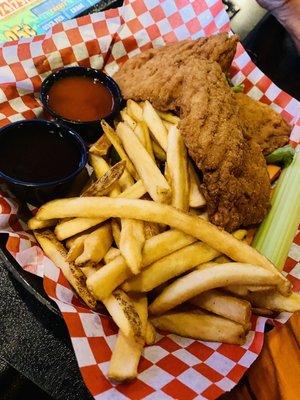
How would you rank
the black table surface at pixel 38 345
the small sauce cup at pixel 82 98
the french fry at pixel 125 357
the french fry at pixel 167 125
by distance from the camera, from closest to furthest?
the french fry at pixel 125 357, the black table surface at pixel 38 345, the french fry at pixel 167 125, the small sauce cup at pixel 82 98

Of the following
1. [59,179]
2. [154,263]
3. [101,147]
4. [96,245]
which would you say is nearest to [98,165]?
[101,147]

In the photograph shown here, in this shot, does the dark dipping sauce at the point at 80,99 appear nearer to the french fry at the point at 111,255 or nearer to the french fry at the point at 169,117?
the french fry at the point at 169,117

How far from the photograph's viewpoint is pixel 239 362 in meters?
2.04

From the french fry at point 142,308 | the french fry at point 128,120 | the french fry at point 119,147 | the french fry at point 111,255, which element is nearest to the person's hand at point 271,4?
the french fry at point 128,120

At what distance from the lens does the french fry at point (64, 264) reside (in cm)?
199

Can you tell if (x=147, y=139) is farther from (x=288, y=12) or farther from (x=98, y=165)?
(x=288, y=12)

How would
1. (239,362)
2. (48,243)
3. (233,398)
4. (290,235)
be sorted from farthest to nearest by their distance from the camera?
(290,235), (233,398), (48,243), (239,362)

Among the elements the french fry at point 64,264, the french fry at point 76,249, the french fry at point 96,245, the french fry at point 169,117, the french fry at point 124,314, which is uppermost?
the french fry at point 169,117

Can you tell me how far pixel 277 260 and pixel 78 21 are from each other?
2.01 metres

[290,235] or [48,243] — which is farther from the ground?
[48,243]

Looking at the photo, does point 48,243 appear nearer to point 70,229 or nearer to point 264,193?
point 70,229

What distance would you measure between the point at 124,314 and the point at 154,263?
0.87 feet

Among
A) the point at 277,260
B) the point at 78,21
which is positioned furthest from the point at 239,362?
the point at 78,21

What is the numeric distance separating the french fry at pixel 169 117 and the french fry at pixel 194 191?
28cm
